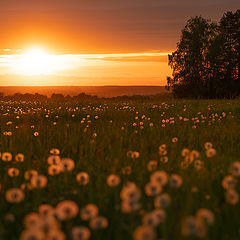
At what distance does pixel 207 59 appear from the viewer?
4569 cm

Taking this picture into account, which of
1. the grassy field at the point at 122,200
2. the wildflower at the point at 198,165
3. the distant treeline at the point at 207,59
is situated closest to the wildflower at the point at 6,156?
the grassy field at the point at 122,200

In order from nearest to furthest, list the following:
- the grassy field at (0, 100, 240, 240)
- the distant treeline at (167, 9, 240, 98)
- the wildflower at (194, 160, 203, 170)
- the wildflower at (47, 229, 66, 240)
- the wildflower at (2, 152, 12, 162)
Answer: the wildflower at (47, 229, 66, 240), the grassy field at (0, 100, 240, 240), the wildflower at (194, 160, 203, 170), the wildflower at (2, 152, 12, 162), the distant treeline at (167, 9, 240, 98)

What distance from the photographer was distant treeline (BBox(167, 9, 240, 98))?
146 ft

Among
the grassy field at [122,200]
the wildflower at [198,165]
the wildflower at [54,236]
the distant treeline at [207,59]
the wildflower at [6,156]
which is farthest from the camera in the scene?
the distant treeline at [207,59]

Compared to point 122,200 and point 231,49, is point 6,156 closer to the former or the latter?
point 122,200

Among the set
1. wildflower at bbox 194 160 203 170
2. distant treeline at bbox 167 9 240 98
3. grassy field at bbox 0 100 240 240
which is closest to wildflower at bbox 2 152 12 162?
grassy field at bbox 0 100 240 240

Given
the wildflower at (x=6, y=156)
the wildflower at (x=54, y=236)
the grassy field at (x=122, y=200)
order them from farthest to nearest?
the wildflower at (x=6, y=156) < the grassy field at (x=122, y=200) < the wildflower at (x=54, y=236)

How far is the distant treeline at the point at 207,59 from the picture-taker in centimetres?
4451

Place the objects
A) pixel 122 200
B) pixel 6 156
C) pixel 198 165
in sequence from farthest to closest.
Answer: pixel 6 156, pixel 198 165, pixel 122 200

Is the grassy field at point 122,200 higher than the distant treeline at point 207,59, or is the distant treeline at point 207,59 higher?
the distant treeline at point 207,59

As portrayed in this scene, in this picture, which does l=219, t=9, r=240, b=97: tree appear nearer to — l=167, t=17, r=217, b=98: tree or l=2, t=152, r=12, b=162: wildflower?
l=167, t=17, r=217, b=98: tree

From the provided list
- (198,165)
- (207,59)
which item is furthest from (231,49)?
(198,165)

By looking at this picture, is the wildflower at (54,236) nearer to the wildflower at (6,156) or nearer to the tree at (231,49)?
the wildflower at (6,156)

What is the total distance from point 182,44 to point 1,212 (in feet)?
154
